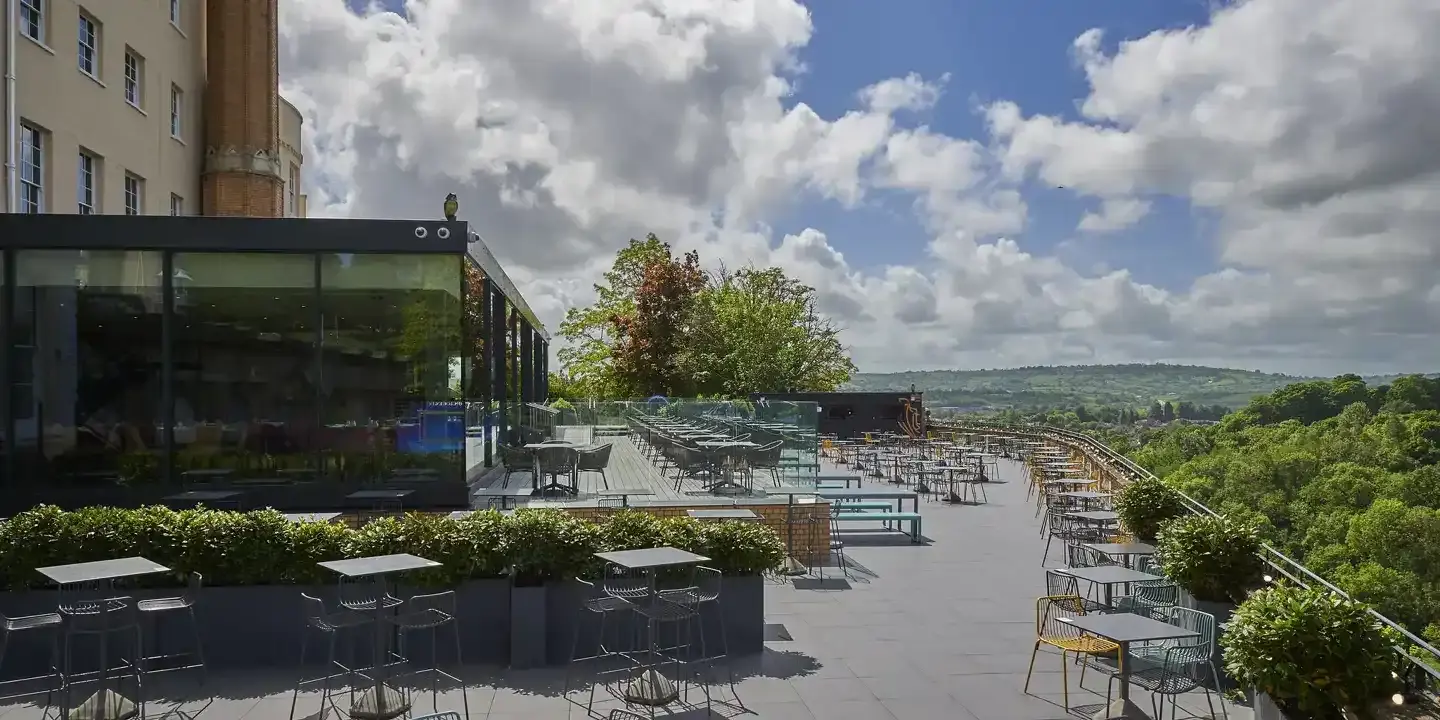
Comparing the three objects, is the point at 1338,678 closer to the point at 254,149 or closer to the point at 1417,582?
the point at 1417,582

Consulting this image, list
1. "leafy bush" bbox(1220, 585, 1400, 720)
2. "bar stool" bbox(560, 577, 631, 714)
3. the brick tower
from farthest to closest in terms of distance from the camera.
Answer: the brick tower < "bar stool" bbox(560, 577, 631, 714) < "leafy bush" bbox(1220, 585, 1400, 720)

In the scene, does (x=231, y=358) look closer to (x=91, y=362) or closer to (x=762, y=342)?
(x=91, y=362)

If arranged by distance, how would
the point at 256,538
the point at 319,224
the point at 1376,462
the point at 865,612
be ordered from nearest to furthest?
1. the point at 256,538
2. the point at 865,612
3. the point at 319,224
4. the point at 1376,462

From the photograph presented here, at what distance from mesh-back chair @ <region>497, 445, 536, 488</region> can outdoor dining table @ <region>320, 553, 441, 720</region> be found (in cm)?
540

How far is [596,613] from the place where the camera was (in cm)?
812

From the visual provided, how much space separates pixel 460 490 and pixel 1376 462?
22730mm

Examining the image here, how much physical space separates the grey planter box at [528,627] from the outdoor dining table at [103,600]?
8.49ft

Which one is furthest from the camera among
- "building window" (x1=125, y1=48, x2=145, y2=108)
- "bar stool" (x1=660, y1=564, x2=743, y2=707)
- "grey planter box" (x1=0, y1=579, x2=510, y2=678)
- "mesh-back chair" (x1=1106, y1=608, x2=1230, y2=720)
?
"building window" (x1=125, y1=48, x2=145, y2=108)

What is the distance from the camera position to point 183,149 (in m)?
24.1

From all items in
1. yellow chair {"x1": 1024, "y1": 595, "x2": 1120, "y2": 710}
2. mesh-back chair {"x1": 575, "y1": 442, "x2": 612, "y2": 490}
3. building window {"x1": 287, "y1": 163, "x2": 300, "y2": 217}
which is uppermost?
building window {"x1": 287, "y1": 163, "x2": 300, "y2": 217}

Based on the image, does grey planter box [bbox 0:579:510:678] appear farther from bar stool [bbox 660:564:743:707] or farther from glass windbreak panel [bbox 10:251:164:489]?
glass windbreak panel [bbox 10:251:164:489]

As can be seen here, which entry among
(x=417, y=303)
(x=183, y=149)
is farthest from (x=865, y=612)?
(x=183, y=149)

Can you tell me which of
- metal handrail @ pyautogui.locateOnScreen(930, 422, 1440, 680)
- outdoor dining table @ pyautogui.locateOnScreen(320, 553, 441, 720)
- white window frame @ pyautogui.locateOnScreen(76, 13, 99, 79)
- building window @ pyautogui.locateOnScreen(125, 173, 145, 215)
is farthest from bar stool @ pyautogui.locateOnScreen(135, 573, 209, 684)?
building window @ pyautogui.locateOnScreen(125, 173, 145, 215)

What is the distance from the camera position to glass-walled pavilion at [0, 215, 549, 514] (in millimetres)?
12383
